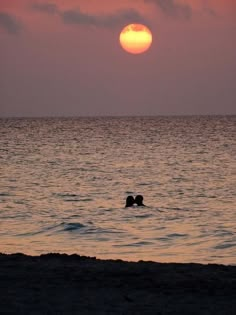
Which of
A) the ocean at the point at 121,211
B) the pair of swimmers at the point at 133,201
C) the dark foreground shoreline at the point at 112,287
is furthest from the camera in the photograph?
the pair of swimmers at the point at 133,201

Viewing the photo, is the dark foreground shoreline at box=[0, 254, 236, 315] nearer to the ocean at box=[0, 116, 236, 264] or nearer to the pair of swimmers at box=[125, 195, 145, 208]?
the ocean at box=[0, 116, 236, 264]

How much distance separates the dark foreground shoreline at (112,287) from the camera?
987 centimetres

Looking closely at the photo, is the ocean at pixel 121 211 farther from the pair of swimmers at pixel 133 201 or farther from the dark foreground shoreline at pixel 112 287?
the dark foreground shoreline at pixel 112 287

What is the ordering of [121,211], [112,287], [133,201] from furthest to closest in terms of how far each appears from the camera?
[133,201] → [121,211] → [112,287]

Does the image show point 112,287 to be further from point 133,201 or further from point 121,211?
point 133,201

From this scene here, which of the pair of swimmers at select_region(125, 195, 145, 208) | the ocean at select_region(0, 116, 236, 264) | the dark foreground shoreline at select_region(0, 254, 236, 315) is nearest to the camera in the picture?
the dark foreground shoreline at select_region(0, 254, 236, 315)

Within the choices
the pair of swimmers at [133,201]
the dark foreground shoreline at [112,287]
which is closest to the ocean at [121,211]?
the pair of swimmers at [133,201]

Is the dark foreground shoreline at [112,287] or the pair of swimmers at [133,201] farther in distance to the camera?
the pair of swimmers at [133,201]

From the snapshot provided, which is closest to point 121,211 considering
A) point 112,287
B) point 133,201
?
point 133,201

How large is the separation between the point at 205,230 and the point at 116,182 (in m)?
20.2

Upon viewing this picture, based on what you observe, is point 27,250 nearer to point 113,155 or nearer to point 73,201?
point 73,201

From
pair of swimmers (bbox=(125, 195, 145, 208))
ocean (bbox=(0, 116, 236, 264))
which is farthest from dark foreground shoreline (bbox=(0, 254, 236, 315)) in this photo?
pair of swimmers (bbox=(125, 195, 145, 208))

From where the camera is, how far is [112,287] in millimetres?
11039

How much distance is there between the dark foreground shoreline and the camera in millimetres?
9867
